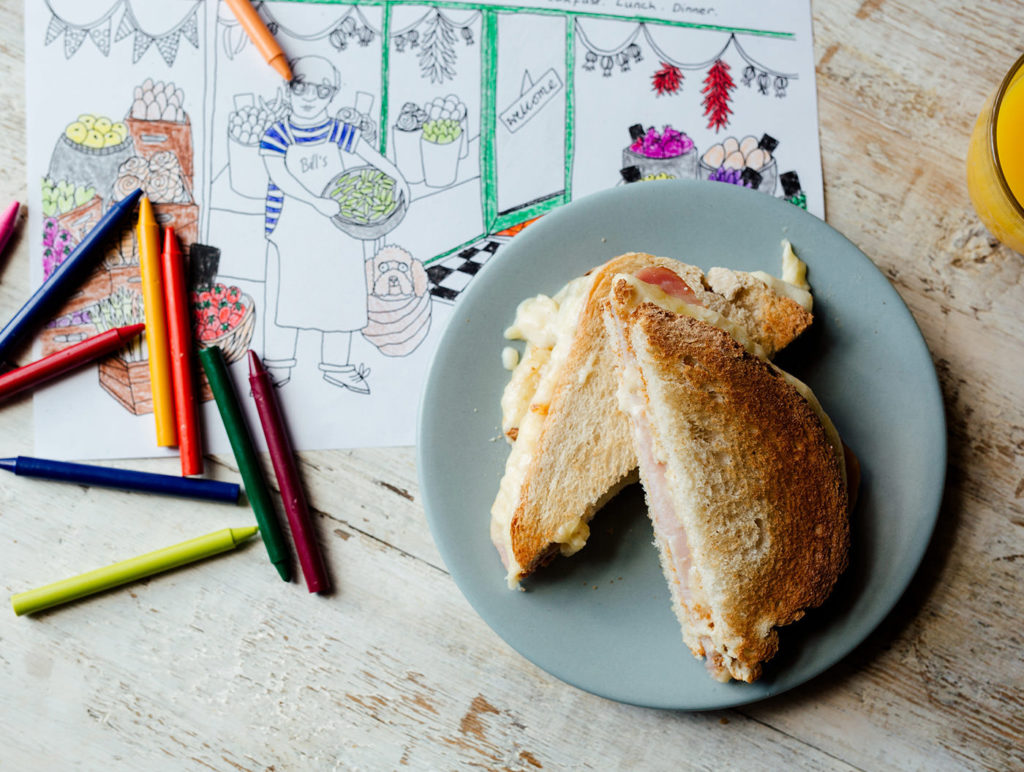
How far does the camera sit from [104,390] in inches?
51.8

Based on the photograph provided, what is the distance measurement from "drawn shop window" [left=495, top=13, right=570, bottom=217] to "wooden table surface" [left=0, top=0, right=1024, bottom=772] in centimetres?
54

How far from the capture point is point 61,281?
50.9 inches

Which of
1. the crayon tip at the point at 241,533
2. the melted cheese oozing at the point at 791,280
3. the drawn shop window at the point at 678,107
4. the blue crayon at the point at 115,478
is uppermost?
the drawn shop window at the point at 678,107

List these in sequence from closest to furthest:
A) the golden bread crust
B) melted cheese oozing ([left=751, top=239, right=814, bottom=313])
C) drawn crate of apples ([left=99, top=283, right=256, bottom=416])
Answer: the golden bread crust → melted cheese oozing ([left=751, top=239, right=814, bottom=313]) → drawn crate of apples ([left=99, top=283, right=256, bottom=416])

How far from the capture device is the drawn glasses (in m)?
1.36

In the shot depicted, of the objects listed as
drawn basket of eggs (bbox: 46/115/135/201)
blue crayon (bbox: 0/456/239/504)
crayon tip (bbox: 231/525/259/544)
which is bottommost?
crayon tip (bbox: 231/525/259/544)

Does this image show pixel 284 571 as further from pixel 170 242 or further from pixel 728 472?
pixel 728 472

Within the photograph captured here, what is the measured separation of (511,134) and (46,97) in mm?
857

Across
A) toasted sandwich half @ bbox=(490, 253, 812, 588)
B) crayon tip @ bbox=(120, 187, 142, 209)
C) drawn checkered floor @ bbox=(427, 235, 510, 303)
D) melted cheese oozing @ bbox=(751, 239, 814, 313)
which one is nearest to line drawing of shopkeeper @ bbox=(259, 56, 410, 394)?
drawn checkered floor @ bbox=(427, 235, 510, 303)

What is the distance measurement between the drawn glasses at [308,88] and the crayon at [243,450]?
50 cm

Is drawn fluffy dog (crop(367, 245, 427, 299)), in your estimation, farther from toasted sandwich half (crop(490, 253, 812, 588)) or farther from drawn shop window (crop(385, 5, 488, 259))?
toasted sandwich half (crop(490, 253, 812, 588))

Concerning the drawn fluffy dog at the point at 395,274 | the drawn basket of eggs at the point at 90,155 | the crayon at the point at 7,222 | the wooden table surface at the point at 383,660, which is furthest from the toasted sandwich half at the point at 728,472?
the crayon at the point at 7,222

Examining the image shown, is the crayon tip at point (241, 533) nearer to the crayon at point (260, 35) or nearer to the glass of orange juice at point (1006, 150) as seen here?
the crayon at point (260, 35)

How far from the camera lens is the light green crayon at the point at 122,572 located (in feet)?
4.19
